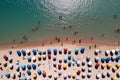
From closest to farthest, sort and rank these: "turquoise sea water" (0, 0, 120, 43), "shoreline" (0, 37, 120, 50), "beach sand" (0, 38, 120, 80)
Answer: "beach sand" (0, 38, 120, 80) < "shoreline" (0, 37, 120, 50) < "turquoise sea water" (0, 0, 120, 43)

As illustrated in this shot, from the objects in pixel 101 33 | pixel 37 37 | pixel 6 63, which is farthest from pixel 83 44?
pixel 6 63

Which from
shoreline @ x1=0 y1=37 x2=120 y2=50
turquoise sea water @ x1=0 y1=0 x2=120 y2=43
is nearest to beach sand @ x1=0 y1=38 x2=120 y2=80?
shoreline @ x1=0 y1=37 x2=120 y2=50

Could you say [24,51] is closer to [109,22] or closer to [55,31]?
[55,31]

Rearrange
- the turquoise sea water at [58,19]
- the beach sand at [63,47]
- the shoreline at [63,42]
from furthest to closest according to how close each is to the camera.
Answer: the turquoise sea water at [58,19]
the shoreline at [63,42]
the beach sand at [63,47]

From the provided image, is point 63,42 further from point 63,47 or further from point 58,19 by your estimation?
point 58,19

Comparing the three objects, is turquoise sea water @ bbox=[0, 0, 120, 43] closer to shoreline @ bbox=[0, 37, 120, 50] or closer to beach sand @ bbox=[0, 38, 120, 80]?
shoreline @ bbox=[0, 37, 120, 50]

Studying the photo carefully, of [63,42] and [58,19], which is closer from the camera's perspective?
[63,42]

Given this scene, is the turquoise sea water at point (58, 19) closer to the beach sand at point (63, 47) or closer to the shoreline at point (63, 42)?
the shoreline at point (63, 42)

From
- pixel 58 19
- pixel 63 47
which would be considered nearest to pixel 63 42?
pixel 63 47

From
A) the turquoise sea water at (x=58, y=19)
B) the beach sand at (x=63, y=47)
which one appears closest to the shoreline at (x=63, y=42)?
the beach sand at (x=63, y=47)
